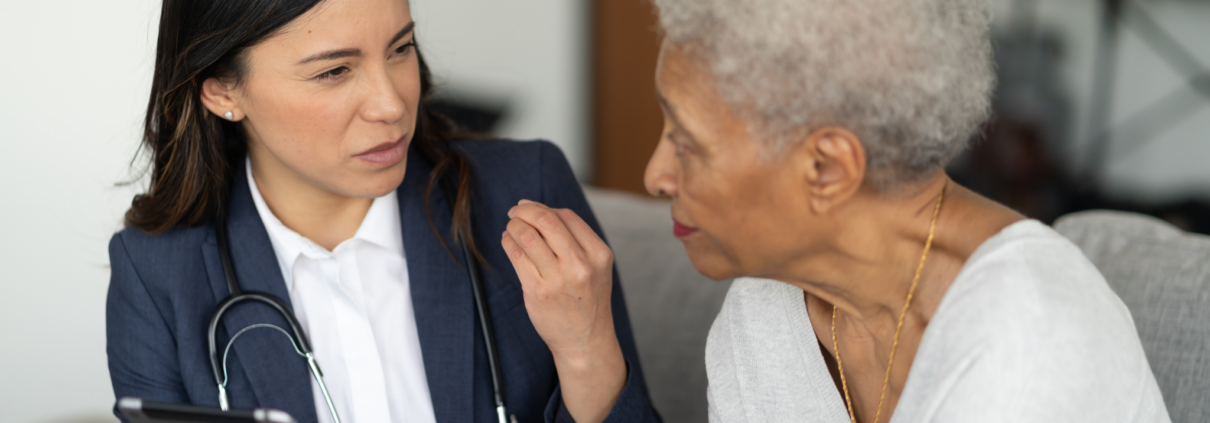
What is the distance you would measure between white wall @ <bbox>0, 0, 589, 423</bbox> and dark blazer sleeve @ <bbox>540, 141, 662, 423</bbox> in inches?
22.5

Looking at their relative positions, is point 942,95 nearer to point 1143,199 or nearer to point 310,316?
point 310,316

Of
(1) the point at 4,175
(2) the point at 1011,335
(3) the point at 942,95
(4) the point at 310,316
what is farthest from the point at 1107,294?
(1) the point at 4,175

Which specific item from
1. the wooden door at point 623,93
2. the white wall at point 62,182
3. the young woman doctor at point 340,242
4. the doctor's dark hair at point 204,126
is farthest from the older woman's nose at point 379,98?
the wooden door at point 623,93

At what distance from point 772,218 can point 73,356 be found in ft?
5.97

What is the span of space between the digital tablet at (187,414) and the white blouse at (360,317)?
0.48 m

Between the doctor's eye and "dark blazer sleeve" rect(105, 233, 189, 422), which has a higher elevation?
the doctor's eye

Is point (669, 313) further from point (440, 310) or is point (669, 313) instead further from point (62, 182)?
point (62, 182)

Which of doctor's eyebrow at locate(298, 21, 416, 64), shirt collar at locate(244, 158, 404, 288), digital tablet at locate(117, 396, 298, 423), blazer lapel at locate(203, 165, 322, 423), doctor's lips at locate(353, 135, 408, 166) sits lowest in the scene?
blazer lapel at locate(203, 165, 322, 423)

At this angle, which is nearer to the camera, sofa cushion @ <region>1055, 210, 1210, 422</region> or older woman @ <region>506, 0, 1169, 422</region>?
older woman @ <region>506, 0, 1169, 422</region>

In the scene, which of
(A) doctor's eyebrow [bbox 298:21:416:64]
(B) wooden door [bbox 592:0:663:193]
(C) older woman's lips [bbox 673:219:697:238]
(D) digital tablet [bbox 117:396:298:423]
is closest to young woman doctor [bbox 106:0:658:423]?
(A) doctor's eyebrow [bbox 298:21:416:64]

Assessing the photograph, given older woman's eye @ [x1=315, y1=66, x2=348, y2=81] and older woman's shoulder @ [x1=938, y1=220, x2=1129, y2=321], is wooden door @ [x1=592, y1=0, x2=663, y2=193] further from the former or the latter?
older woman's shoulder @ [x1=938, y1=220, x2=1129, y2=321]

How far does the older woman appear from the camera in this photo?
0.82 meters

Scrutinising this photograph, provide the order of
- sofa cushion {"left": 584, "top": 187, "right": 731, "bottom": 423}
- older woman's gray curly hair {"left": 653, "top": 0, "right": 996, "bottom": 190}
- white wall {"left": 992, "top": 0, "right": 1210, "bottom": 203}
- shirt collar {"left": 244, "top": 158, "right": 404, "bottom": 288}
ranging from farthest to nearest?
1. white wall {"left": 992, "top": 0, "right": 1210, "bottom": 203}
2. sofa cushion {"left": 584, "top": 187, "right": 731, "bottom": 423}
3. shirt collar {"left": 244, "top": 158, "right": 404, "bottom": 288}
4. older woman's gray curly hair {"left": 653, "top": 0, "right": 996, "bottom": 190}

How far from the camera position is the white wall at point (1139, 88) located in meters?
3.36
